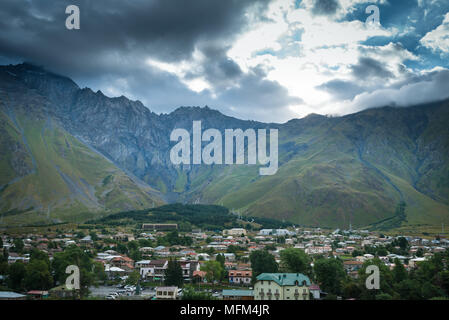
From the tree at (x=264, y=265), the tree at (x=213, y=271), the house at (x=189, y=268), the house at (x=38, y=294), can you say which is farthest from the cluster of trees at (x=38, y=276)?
the tree at (x=264, y=265)

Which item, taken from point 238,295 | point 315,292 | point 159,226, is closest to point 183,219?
point 159,226

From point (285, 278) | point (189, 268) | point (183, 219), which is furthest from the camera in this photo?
point (183, 219)

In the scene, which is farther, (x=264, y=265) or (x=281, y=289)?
(x=264, y=265)

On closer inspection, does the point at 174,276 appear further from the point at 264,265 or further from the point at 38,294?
the point at 38,294

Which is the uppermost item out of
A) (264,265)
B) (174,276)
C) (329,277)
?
(264,265)

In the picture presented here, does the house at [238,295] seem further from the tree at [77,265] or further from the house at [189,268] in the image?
the house at [189,268]

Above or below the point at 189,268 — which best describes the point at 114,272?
below

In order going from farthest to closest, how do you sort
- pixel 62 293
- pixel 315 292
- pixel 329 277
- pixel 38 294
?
pixel 329 277
pixel 315 292
pixel 62 293
pixel 38 294
